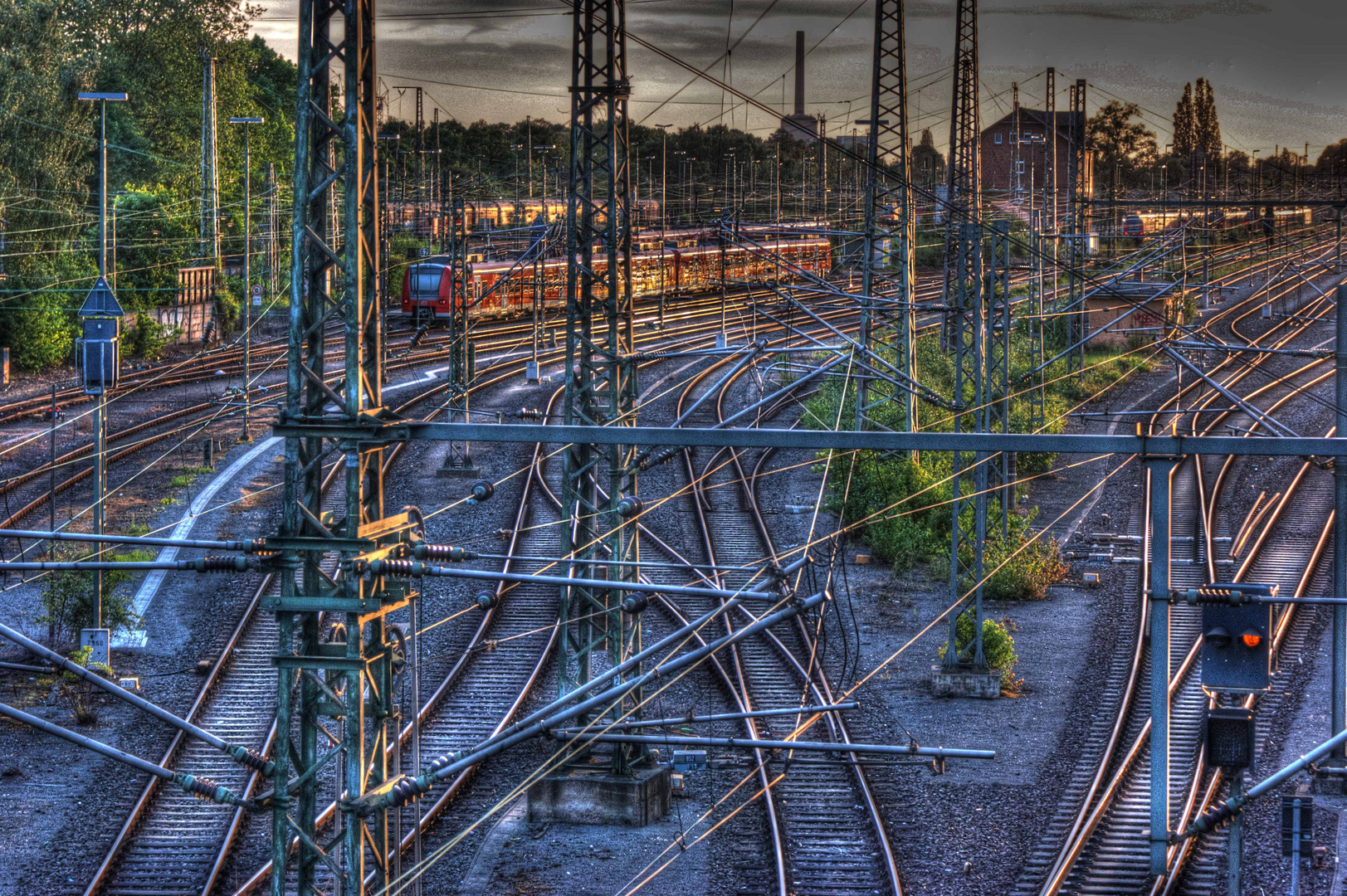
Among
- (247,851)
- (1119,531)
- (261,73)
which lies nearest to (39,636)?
(247,851)

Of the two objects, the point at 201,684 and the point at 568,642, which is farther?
the point at 201,684

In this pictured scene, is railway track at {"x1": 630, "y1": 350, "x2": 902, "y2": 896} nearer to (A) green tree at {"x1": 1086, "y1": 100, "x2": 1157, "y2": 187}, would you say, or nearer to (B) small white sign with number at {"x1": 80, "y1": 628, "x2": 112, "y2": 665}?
(B) small white sign with number at {"x1": 80, "y1": 628, "x2": 112, "y2": 665}

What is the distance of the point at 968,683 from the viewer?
55.6 ft

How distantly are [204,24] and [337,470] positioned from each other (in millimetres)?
40317

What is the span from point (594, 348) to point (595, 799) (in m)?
3.91

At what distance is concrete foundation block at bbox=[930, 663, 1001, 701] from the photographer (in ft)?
55.5

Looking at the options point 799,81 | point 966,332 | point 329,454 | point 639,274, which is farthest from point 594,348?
point 799,81

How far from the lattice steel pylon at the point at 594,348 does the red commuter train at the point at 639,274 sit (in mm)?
20861

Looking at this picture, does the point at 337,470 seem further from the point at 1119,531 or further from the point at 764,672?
the point at 1119,531

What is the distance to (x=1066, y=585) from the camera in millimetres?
21984

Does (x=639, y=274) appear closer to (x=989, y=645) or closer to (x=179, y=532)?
(x=179, y=532)

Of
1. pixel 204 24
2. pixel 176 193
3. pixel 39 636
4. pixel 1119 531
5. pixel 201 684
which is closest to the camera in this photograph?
pixel 201 684

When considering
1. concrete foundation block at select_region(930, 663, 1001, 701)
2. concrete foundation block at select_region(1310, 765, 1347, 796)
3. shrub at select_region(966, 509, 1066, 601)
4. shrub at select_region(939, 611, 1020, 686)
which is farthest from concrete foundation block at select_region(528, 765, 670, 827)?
shrub at select_region(966, 509, 1066, 601)

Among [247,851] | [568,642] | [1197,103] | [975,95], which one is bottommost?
[247,851]
